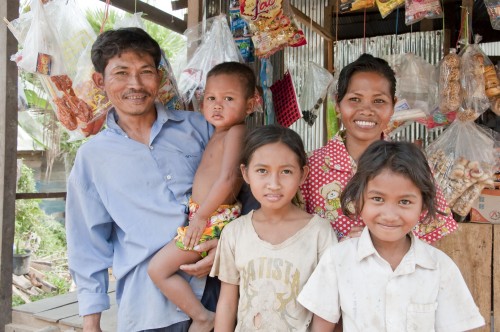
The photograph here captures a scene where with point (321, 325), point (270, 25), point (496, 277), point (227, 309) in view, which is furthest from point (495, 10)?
point (227, 309)

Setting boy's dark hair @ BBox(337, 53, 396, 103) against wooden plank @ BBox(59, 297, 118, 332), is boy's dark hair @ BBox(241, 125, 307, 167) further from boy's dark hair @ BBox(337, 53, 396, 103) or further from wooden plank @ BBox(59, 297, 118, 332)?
wooden plank @ BBox(59, 297, 118, 332)

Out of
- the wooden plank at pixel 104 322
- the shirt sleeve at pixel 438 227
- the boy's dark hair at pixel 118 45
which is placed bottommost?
the wooden plank at pixel 104 322

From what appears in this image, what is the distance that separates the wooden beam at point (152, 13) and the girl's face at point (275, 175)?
2.18 meters

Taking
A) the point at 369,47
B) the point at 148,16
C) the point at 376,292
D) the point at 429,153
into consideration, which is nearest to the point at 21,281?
the point at 148,16

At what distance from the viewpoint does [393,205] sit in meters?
1.31

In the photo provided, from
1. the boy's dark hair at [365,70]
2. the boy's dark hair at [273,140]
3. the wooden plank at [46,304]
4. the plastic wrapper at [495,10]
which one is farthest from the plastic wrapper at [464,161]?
the wooden plank at [46,304]

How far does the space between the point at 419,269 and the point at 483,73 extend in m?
1.64

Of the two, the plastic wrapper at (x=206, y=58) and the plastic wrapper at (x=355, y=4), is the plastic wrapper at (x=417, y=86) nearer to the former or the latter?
the plastic wrapper at (x=355, y=4)

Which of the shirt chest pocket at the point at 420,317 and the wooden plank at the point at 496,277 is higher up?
the shirt chest pocket at the point at 420,317

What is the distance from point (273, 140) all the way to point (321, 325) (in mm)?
588

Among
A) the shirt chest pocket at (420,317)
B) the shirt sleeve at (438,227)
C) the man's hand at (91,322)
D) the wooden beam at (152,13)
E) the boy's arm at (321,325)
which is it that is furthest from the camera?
the wooden beam at (152,13)

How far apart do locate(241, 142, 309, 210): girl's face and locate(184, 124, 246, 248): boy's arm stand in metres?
0.18

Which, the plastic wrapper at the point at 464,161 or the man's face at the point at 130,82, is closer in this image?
the man's face at the point at 130,82

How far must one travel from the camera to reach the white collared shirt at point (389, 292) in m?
1.29
